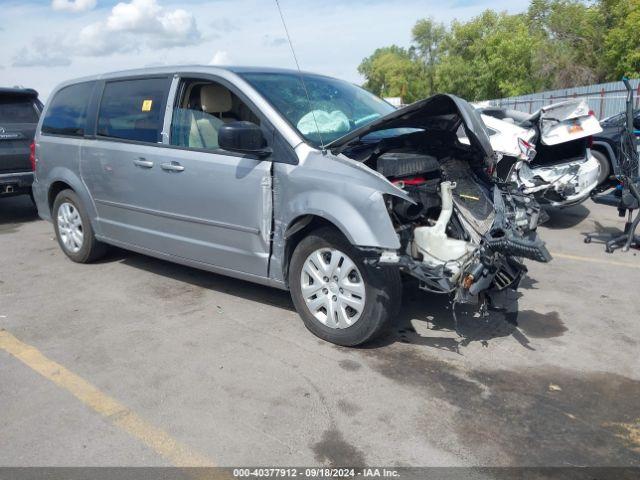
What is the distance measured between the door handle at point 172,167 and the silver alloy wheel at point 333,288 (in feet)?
4.63

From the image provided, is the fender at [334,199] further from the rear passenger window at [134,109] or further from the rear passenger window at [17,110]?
the rear passenger window at [17,110]

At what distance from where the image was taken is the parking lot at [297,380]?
300 centimetres

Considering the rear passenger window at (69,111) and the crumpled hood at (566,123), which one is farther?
the crumpled hood at (566,123)

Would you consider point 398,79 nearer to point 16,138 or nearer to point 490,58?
point 490,58

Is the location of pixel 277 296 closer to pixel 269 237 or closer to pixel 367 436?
pixel 269 237

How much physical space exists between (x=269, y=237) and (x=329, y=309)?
0.72m

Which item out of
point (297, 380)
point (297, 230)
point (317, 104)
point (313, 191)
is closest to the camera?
point (297, 380)

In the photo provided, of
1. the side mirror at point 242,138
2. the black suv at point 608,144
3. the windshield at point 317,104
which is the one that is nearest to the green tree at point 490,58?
the black suv at point 608,144

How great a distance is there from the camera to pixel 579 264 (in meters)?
6.19

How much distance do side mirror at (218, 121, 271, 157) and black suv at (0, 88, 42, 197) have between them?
17.0ft

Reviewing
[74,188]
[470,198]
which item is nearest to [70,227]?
[74,188]

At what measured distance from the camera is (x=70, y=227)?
6289 millimetres

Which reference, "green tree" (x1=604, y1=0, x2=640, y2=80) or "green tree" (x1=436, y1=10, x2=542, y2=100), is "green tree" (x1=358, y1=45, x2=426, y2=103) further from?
"green tree" (x1=604, y1=0, x2=640, y2=80)

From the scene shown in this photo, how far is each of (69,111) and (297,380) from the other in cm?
414
